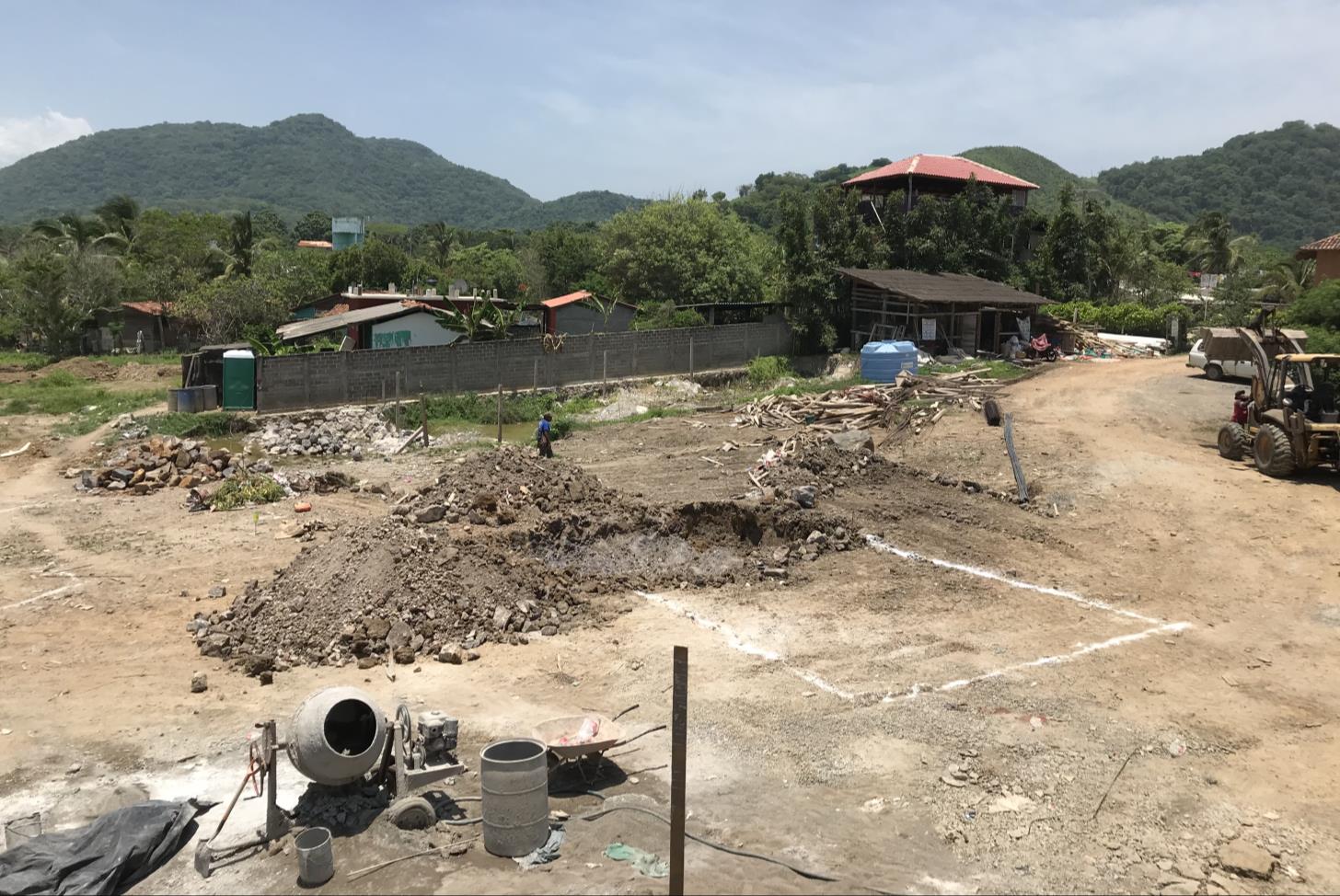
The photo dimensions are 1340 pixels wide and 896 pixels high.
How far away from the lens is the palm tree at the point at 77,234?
54.9m

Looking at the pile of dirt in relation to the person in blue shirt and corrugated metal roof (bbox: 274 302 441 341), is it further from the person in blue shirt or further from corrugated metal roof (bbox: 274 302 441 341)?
corrugated metal roof (bbox: 274 302 441 341)

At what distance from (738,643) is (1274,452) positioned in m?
12.2

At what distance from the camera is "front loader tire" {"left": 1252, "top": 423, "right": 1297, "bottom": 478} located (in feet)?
57.5

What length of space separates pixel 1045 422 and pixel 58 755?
19854 millimetres

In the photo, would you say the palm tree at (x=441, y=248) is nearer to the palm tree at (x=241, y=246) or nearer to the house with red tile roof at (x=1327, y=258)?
the palm tree at (x=241, y=246)

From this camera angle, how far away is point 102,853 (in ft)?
22.3

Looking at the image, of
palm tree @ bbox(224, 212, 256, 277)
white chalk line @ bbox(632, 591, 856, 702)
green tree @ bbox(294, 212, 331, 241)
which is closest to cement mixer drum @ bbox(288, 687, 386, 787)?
white chalk line @ bbox(632, 591, 856, 702)

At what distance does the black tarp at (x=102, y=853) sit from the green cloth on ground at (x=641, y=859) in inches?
130

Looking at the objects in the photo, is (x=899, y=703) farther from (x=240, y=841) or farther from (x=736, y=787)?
(x=240, y=841)

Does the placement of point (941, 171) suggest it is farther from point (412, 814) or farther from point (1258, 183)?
point (1258, 183)

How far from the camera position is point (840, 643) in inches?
453

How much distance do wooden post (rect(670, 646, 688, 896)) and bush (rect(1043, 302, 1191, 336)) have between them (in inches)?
1360

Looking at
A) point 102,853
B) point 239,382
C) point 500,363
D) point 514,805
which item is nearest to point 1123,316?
point 500,363

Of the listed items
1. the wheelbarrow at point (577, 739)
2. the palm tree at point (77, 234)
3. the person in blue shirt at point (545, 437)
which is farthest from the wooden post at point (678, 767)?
the palm tree at point (77, 234)
